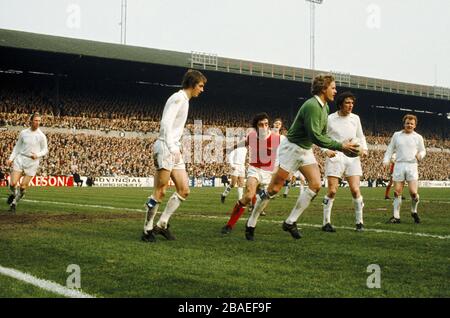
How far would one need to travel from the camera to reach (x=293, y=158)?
8.69 m

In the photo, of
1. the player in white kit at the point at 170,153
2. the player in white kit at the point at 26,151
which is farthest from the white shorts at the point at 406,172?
the player in white kit at the point at 26,151

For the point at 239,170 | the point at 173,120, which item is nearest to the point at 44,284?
the point at 173,120

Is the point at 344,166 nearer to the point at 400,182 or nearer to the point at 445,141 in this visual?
the point at 400,182

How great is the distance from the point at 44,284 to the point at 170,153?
3.24 m

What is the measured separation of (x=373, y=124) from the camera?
64875 mm

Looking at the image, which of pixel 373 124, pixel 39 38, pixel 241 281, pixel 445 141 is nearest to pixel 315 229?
pixel 241 281

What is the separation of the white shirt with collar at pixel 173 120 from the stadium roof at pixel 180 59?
37.6 meters

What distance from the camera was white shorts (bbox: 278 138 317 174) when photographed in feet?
28.5

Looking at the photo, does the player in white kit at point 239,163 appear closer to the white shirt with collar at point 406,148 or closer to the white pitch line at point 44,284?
the white shirt with collar at point 406,148

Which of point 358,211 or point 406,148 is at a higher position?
point 406,148

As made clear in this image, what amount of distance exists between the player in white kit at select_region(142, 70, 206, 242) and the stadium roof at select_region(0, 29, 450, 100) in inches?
1479

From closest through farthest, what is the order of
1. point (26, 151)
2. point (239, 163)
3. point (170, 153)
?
point (170, 153)
point (26, 151)
point (239, 163)

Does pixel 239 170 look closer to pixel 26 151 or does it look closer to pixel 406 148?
pixel 26 151

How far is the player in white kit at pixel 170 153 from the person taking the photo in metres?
8.19
